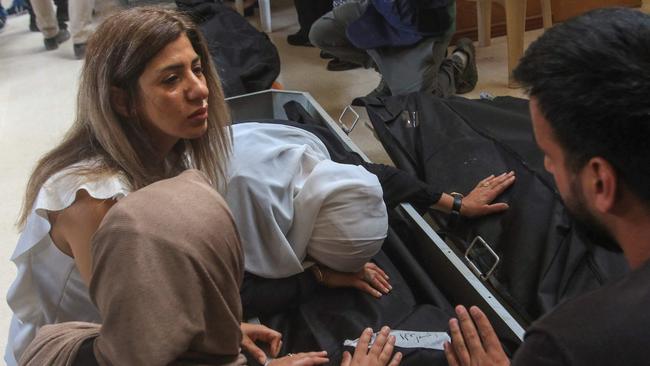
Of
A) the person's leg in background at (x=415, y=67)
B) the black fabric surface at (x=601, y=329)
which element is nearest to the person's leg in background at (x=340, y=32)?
the person's leg in background at (x=415, y=67)

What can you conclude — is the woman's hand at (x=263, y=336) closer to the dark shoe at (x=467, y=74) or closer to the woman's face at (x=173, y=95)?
the woman's face at (x=173, y=95)

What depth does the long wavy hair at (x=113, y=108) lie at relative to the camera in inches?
42.5

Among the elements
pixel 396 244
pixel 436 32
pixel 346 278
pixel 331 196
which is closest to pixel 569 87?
pixel 331 196

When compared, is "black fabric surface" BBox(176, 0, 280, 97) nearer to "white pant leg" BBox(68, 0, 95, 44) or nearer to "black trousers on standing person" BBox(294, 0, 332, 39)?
"black trousers on standing person" BBox(294, 0, 332, 39)

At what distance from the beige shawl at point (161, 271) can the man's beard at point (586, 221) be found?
1.32 feet

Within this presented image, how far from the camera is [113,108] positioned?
1109 millimetres

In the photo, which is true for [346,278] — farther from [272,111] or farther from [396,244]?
[272,111]

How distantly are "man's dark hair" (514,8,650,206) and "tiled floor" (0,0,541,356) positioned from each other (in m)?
1.61

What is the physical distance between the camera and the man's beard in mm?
737

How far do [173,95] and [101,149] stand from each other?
154 millimetres

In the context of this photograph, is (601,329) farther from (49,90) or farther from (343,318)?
(49,90)

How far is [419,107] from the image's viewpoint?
1981 mm

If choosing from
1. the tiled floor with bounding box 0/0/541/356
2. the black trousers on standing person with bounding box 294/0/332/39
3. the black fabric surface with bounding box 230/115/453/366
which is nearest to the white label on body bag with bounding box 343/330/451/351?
the black fabric surface with bounding box 230/115/453/366

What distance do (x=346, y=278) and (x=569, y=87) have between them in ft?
2.52
